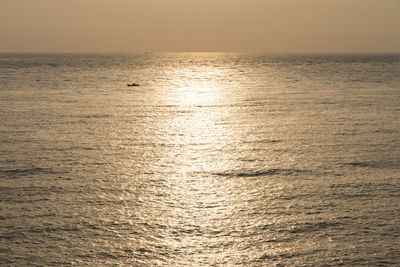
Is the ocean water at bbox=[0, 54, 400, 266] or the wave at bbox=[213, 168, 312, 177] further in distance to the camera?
the wave at bbox=[213, 168, 312, 177]

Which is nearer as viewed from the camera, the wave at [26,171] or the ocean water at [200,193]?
the ocean water at [200,193]

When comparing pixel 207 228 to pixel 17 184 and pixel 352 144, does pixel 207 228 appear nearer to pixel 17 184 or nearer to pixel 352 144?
pixel 17 184

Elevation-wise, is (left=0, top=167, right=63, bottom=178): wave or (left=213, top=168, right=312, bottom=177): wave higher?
(left=213, top=168, right=312, bottom=177): wave

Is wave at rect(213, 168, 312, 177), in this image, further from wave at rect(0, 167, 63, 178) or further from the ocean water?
wave at rect(0, 167, 63, 178)

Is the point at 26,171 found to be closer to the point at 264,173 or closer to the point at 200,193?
the point at 200,193

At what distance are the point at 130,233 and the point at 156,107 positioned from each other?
22008 mm

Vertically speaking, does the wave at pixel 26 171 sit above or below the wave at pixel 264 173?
below

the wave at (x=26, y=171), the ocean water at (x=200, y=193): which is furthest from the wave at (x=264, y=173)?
the wave at (x=26, y=171)

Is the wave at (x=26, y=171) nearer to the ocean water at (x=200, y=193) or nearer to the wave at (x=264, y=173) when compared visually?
the ocean water at (x=200, y=193)

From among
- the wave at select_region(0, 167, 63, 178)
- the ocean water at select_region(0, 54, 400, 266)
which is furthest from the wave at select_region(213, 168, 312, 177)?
the wave at select_region(0, 167, 63, 178)

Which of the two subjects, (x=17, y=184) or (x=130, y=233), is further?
(x=17, y=184)

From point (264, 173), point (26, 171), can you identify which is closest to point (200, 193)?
point (264, 173)

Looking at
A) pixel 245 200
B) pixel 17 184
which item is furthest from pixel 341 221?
pixel 17 184

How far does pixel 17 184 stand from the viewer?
12.3 metres
